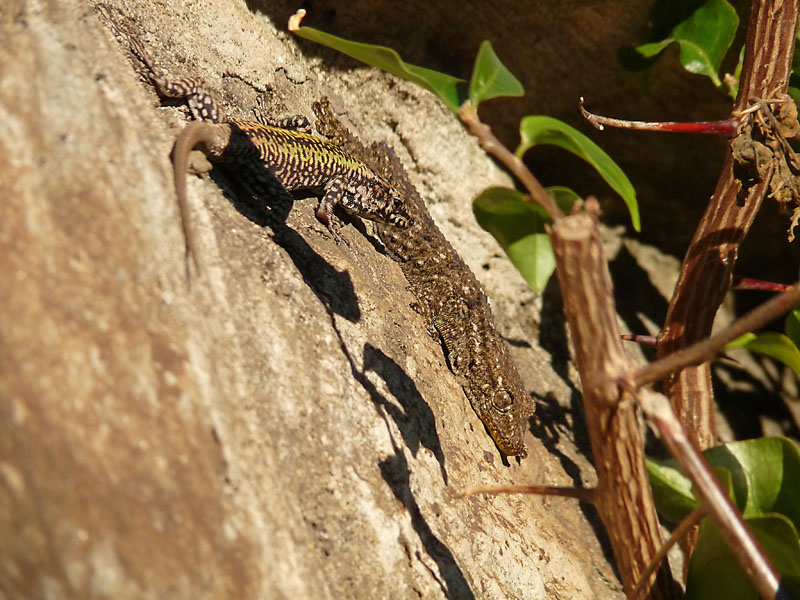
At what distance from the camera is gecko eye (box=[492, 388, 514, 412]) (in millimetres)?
2888

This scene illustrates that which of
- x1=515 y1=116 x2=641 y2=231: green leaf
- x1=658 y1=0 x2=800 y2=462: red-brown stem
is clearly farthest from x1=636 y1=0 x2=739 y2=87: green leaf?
x1=515 y1=116 x2=641 y2=231: green leaf

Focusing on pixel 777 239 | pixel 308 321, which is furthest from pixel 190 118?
pixel 777 239

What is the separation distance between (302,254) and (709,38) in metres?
1.77

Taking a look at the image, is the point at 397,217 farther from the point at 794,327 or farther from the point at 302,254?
the point at 794,327

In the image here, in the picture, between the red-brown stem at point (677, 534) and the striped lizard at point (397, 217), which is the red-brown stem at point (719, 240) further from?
the red-brown stem at point (677, 534)

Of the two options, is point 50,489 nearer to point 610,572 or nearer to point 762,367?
point 610,572

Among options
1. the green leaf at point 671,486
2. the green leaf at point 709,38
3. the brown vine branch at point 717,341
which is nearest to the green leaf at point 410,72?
Answer: the brown vine branch at point 717,341

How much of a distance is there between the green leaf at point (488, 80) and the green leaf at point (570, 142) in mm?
72

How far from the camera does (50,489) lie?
1.17 meters

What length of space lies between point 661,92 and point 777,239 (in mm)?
1096

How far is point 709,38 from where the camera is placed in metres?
2.53

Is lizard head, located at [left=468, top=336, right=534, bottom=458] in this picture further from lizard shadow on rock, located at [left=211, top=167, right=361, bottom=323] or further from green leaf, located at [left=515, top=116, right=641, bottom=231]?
green leaf, located at [left=515, top=116, right=641, bottom=231]

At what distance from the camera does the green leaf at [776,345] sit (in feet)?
7.99

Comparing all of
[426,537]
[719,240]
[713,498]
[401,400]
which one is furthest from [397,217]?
[713,498]
